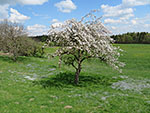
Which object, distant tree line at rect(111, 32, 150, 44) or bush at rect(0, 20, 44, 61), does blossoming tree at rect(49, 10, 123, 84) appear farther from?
distant tree line at rect(111, 32, 150, 44)

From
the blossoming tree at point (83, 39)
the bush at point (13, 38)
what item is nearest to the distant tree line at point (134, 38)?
the bush at point (13, 38)

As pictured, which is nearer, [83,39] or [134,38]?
[83,39]

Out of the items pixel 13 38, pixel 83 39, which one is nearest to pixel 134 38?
pixel 13 38

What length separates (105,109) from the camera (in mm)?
12602

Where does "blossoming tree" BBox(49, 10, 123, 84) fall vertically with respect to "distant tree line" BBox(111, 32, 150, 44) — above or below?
below

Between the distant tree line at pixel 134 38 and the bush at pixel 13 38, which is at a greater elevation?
the distant tree line at pixel 134 38

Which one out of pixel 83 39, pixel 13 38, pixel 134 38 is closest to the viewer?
pixel 83 39

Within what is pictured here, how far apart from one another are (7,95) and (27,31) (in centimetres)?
3551

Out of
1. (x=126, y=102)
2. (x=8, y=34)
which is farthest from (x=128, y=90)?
(x=8, y=34)

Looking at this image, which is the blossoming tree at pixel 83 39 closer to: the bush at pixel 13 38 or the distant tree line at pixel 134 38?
the bush at pixel 13 38

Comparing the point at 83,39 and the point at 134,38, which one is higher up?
the point at 134,38

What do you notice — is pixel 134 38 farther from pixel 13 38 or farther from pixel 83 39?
pixel 83 39

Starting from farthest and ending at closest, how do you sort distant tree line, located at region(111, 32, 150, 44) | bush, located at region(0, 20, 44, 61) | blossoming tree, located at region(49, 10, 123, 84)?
distant tree line, located at region(111, 32, 150, 44)
bush, located at region(0, 20, 44, 61)
blossoming tree, located at region(49, 10, 123, 84)

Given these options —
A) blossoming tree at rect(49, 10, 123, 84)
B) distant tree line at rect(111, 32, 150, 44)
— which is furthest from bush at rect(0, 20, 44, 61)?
distant tree line at rect(111, 32, 150, 44)
